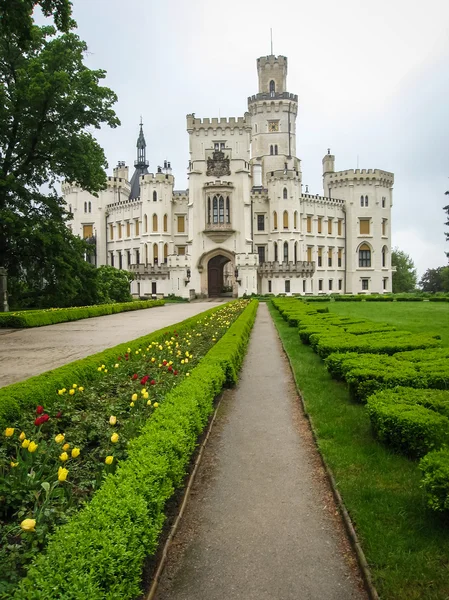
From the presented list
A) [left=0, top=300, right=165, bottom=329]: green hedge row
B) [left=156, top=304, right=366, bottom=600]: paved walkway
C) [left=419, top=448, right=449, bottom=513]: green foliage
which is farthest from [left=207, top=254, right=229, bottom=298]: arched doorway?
[left=419, top=448, right=449, bottom=513]: green foliage

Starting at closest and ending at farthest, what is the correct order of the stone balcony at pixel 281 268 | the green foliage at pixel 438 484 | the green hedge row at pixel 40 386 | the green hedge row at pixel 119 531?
the green hedge row at pixel 119 531 → the green foliage at pixel 438 484 → the green hedge row at pixel 40 386 → the stone balcony at pixel 281 268

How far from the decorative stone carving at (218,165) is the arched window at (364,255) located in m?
21.9

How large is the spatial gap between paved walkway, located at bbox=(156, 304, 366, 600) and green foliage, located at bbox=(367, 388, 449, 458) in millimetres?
888

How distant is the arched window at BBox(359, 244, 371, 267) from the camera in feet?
215

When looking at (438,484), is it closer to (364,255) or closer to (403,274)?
(364,255)

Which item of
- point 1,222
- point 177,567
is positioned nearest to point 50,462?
point 177,567

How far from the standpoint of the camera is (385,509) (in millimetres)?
4418

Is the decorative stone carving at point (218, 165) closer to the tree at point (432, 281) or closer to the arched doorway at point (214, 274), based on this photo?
the arched doorway at point (214, 274)

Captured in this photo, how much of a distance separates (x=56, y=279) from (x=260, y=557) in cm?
2609

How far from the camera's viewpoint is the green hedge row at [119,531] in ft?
8.73

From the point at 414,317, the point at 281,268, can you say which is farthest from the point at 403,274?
the point at 414,317

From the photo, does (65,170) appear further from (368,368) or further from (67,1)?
(368,368)

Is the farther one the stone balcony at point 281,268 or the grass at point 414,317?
the stone balcony at point 281,268

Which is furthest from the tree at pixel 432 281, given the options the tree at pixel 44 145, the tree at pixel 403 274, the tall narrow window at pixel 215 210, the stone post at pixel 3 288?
the stone post at pixel 3 288
